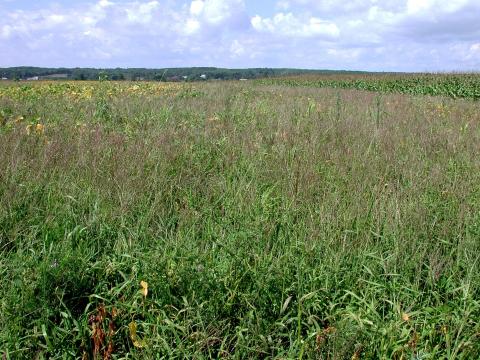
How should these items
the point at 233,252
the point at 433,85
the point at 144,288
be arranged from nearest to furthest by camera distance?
1. the point at 144,288
2. the point at 233,252
3. the point at 433,85

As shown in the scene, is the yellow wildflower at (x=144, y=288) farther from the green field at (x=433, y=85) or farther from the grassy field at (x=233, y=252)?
the green field at (x=433, y=85)

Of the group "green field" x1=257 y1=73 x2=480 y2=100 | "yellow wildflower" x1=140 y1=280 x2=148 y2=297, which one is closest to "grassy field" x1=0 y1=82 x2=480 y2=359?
"yellow wildflower" x1=140 y1=280 x2=148 y2=297

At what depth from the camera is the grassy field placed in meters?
2.14

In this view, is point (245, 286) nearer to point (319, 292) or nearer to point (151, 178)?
point (319, 292)

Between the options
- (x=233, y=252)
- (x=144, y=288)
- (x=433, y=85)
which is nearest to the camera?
(x=144, y=288)

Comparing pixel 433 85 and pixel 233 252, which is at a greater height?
pixel 433 85

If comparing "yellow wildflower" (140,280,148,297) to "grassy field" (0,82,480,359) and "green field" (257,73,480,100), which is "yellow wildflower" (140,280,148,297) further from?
"green field" (257,73,480,100)

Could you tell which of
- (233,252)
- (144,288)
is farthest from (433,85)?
(144,288)

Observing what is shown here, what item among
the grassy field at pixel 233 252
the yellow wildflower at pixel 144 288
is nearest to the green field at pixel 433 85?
the grassy field at pixel 233 252

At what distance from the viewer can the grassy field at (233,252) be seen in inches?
84.1

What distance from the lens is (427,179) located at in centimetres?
402

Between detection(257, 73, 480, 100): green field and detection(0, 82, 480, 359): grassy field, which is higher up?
detection(257, 73, 480, 100): green field

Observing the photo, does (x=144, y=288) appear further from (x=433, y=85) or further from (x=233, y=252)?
(x=433, y=85)

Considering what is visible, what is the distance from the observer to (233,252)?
105 inches
